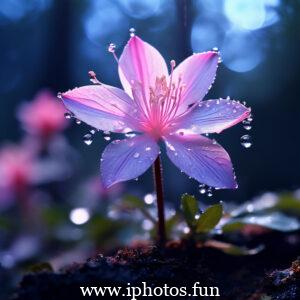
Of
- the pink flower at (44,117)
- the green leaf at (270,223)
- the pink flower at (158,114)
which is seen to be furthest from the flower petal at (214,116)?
the pink flower at (44,117)

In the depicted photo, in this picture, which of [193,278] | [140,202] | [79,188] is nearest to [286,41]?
[79,188]

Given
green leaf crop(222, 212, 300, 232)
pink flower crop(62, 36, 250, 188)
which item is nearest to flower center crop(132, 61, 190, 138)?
pink flower crop(62, 36, 250, 188)

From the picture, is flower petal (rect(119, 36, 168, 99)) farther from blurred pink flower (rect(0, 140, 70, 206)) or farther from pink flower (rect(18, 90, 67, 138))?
pink flower (rect(18, 90, 67, 138))

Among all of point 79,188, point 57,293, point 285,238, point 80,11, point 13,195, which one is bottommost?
point 57,293

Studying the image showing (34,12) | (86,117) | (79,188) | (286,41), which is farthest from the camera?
(34,12)

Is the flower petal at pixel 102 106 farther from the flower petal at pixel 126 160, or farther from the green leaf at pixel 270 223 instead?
the green leaf at pixel 270 223

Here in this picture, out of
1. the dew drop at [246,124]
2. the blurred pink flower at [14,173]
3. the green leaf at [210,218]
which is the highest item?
the blurred pink flower at [14,173]

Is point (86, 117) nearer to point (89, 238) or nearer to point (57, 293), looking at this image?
point (57, 293)

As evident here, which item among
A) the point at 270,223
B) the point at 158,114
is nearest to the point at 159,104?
the point at 158,114

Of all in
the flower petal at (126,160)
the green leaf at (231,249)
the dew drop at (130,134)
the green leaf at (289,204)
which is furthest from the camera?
the green leaf at (289,204)
